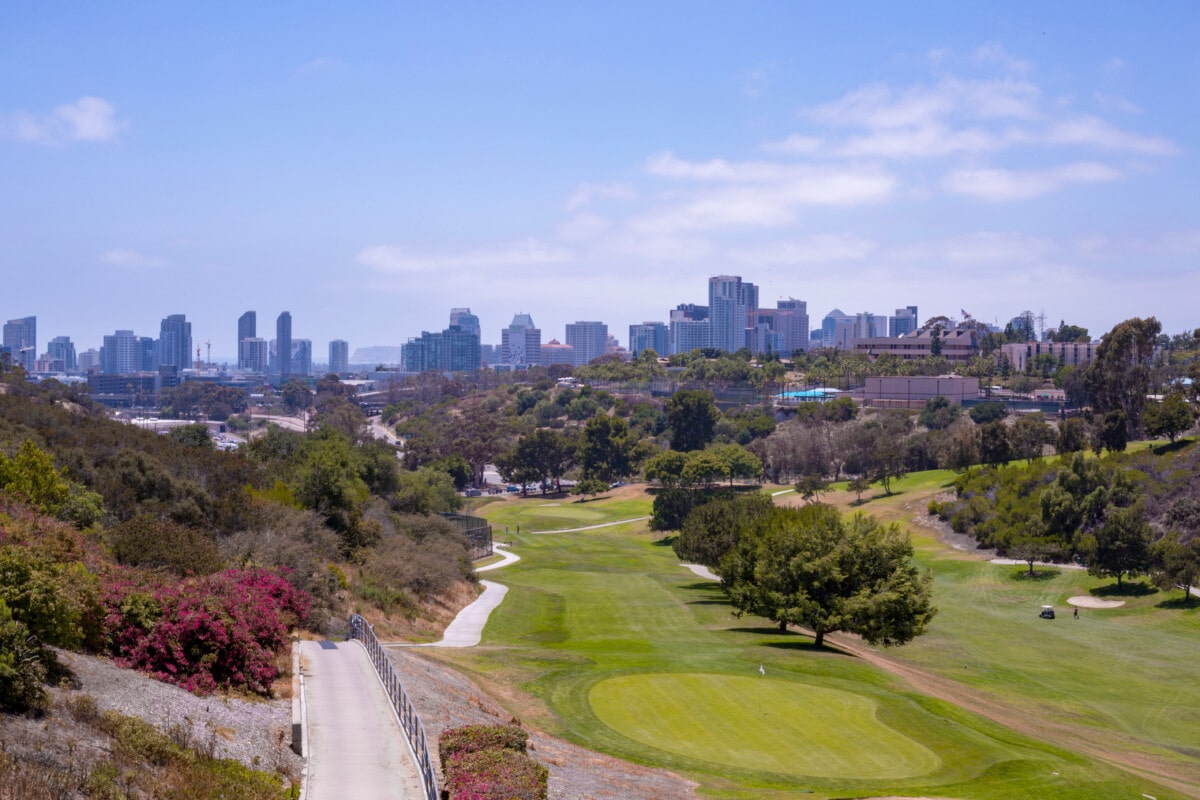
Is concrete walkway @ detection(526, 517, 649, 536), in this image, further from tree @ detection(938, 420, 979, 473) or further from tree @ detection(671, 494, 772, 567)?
tree @ detection(671, 494, 772, 567)

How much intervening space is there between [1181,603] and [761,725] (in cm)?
4553

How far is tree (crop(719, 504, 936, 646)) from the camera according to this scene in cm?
4288

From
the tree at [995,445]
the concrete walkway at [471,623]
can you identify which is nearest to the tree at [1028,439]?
the tree at [995,445]

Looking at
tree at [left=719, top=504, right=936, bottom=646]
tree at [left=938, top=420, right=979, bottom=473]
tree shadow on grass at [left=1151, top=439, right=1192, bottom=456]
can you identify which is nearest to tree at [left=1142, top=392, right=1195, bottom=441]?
tree shadow on grass at [left=1151, top=439, right=1192, bottom=456]

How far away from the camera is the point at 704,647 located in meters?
43.4

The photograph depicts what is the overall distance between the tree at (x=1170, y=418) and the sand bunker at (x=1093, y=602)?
1215 inches

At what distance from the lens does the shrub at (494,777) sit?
15945 millimetres

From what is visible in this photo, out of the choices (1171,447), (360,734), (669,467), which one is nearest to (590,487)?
(669,467)

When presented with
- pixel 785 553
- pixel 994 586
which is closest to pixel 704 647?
pixel 785 553

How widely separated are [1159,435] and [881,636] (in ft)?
213

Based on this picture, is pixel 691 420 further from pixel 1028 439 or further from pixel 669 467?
pixel 1028 439

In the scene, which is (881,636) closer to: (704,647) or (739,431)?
(704,647)

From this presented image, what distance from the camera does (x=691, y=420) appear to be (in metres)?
152

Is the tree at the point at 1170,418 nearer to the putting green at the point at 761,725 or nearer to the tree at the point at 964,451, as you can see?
the tree at the point at 964,451
